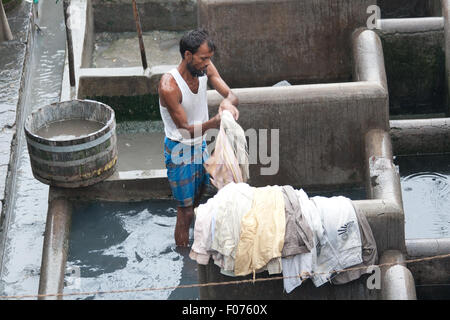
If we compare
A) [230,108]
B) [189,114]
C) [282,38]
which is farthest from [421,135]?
[189,114]

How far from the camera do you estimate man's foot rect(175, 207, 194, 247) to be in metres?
7.00

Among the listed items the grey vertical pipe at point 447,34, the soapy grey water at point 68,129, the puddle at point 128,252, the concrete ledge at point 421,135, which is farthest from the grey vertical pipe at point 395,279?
the grey vertical pipe at point 447,34

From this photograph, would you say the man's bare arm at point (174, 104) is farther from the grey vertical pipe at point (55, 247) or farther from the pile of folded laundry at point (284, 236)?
the grey vertical pipe at point (55, 247)

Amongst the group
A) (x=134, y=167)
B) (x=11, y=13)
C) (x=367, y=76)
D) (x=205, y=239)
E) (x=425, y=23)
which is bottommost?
(x=205, y=239)

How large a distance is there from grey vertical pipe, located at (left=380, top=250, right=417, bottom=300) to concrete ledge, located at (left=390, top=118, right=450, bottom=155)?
258cm

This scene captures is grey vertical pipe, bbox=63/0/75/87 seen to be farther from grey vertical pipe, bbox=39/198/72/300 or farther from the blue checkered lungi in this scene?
the blue checkered lungi

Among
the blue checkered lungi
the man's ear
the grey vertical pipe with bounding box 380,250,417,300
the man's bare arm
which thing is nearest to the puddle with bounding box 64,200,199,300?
the blue checkered lungi

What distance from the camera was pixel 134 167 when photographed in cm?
866

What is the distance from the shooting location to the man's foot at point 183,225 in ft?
23.0
